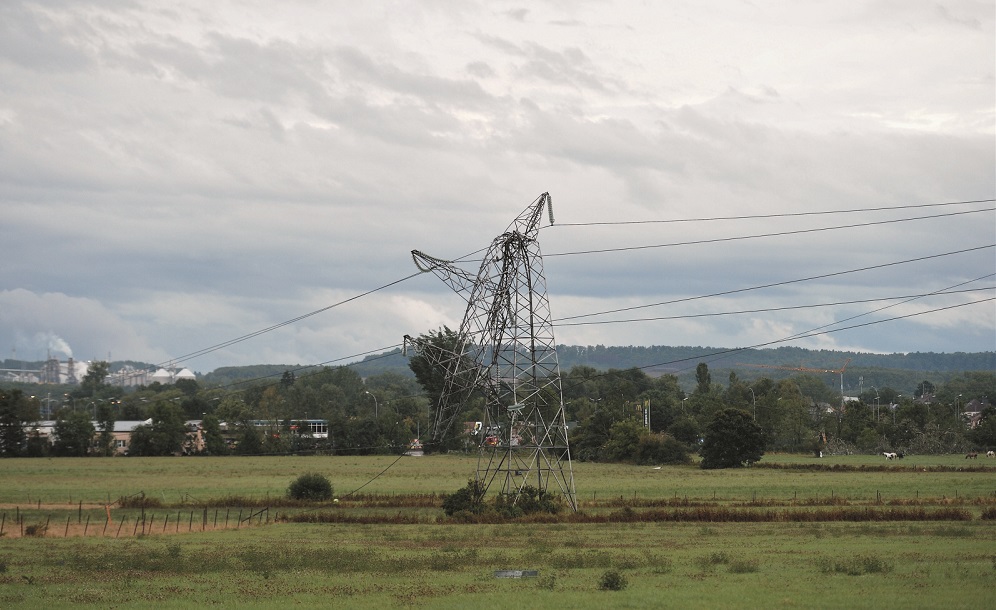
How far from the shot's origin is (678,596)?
32031 mm

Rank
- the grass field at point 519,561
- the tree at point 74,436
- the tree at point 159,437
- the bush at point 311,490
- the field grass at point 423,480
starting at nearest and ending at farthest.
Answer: the grass field at point 519,561 → the bush at point 311,490 → the field grass at point 423,480 → the tree at point 74,436 → the tree at point 159,437

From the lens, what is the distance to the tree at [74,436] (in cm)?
16862

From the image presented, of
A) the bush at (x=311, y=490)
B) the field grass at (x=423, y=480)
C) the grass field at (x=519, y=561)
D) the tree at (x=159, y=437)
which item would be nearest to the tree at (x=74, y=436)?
the tree at (x=159, y=437)

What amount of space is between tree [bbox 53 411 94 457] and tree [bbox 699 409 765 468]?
98174mm

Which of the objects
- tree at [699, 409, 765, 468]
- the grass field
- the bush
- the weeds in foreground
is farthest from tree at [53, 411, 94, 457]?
the weeds in foreground

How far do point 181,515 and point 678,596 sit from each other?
48023mm

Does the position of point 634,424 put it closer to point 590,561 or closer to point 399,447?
point 399,447

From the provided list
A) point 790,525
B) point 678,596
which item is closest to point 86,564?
point 678,596

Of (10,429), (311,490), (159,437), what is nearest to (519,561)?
(311,490)

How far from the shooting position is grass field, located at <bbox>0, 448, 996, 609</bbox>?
107ft

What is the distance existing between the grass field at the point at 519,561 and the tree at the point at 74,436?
90.8 m

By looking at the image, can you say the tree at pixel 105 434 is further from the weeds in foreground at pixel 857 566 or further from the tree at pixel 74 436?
the weeds in foreground at pixel 857 566

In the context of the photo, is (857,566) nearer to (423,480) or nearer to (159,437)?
(423,480)

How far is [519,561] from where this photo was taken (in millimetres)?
42312
